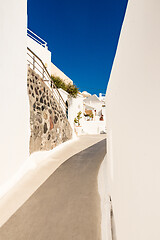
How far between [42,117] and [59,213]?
4.57 m

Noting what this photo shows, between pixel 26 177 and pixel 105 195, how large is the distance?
248 centimetres

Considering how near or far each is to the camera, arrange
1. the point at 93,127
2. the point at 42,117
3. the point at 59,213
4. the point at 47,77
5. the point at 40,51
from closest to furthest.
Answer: the point at 59,213 → the point at 42,117 → the point at 47,77 → the point at 40,51 → the point at 93,127

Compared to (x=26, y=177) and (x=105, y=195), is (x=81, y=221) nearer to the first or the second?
(x=105, y=195)

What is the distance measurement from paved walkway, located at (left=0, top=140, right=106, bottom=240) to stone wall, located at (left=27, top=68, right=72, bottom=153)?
87.9 inches

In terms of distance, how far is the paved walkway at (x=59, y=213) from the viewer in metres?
2.57

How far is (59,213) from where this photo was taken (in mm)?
3066

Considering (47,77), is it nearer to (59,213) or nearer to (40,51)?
(40,51)

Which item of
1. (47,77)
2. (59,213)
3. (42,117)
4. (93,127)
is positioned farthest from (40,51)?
(59,213)
